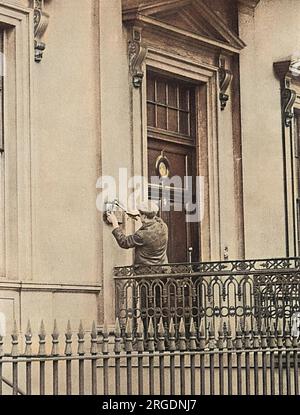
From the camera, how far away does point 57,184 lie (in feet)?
44.9

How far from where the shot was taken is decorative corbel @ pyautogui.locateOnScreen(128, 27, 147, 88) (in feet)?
50.2

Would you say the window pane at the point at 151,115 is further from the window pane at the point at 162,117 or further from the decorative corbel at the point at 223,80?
the decorative corbel at the point at 223,80

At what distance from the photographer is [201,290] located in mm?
14648

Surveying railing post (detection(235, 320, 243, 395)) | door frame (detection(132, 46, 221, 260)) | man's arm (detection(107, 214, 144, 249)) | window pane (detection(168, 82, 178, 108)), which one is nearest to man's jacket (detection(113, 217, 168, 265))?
man's arm (detection(107, 214, 144, 249))

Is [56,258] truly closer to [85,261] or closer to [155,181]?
[85,261]

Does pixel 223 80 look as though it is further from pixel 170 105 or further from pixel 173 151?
pixel 173 151

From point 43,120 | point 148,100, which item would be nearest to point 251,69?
point 148,100

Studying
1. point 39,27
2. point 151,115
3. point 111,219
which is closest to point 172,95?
point 151,115

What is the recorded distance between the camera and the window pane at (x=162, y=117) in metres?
16.4

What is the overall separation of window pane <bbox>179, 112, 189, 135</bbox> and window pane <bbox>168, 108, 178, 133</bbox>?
0.44ft

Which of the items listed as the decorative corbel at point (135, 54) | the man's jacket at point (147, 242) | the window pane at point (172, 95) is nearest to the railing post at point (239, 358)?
the man's jacket at point (147, 242)
